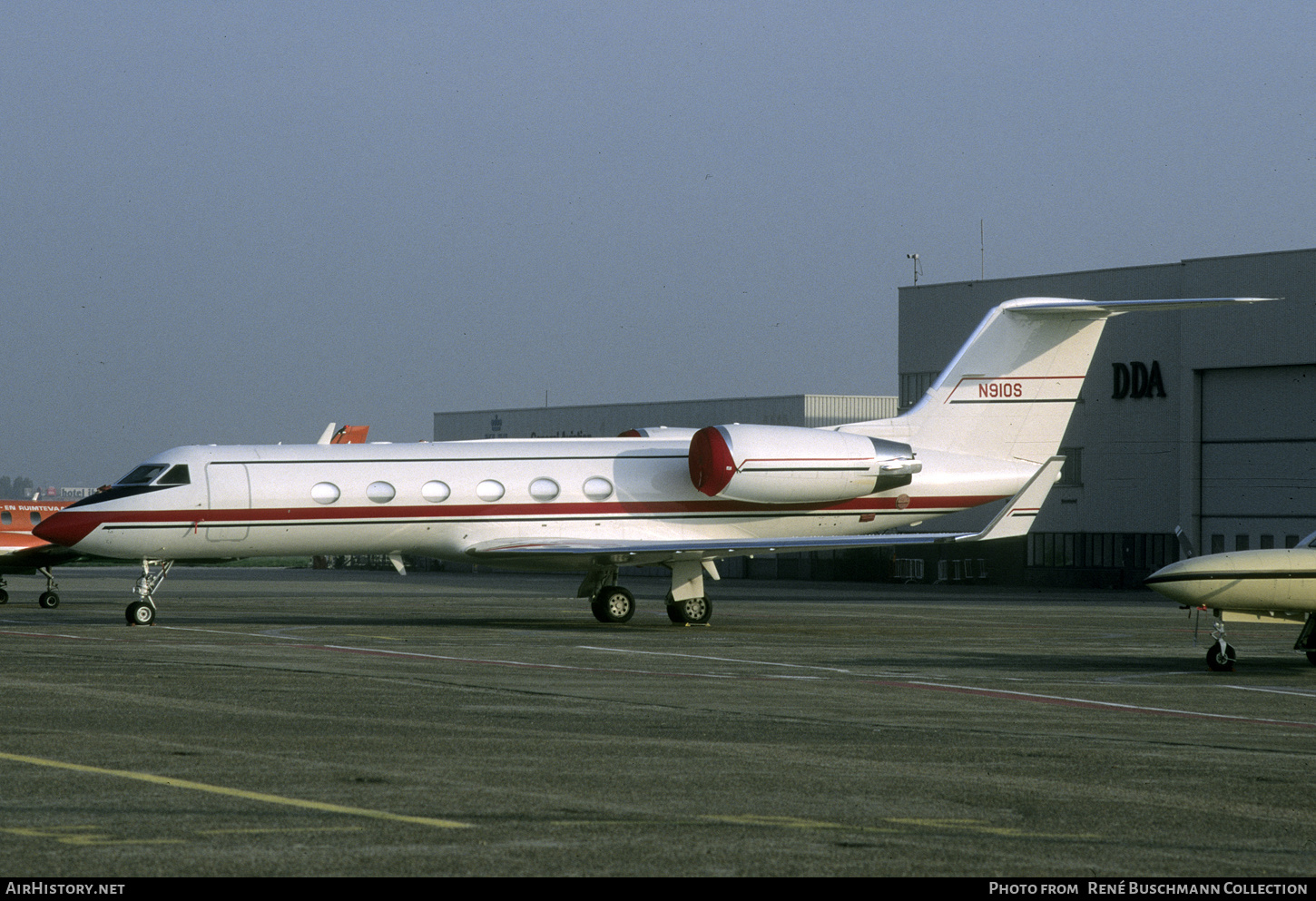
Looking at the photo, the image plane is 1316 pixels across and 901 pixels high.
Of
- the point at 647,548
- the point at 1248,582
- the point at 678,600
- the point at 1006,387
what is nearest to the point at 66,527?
the point at 647,548

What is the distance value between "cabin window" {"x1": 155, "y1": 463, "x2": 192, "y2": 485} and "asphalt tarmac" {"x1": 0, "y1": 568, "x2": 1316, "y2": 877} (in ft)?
10.1

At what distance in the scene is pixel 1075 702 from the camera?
1534cm

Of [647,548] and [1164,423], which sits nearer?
[647,548]

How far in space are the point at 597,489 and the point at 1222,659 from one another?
12.0 metres

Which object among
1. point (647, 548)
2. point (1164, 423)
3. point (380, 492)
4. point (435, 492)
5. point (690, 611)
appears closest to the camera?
point (647, 548)

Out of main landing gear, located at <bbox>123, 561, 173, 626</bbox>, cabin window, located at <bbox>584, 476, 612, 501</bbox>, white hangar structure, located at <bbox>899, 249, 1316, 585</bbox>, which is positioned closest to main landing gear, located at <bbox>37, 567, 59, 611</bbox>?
main landing gear, located at <bbox>123, 561, 173, 626</bbox>

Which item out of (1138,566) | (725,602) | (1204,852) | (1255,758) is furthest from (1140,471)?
(1204,852)

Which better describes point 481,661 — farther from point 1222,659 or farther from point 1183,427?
point 1183,427

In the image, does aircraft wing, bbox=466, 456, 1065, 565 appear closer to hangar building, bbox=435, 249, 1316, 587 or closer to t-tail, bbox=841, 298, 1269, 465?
t-tail, bbox=841, 298, 1269, 465

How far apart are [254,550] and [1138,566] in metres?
33.5

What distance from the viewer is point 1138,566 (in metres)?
51.7

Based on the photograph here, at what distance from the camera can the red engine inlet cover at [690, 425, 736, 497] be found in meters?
27.2

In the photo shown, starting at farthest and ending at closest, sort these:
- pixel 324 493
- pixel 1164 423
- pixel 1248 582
A: pixel 1164 423 → pixel 324 493 → pixel 1248 582

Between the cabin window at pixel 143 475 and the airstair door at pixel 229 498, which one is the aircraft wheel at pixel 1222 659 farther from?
the cabin window at pixel 143 475
